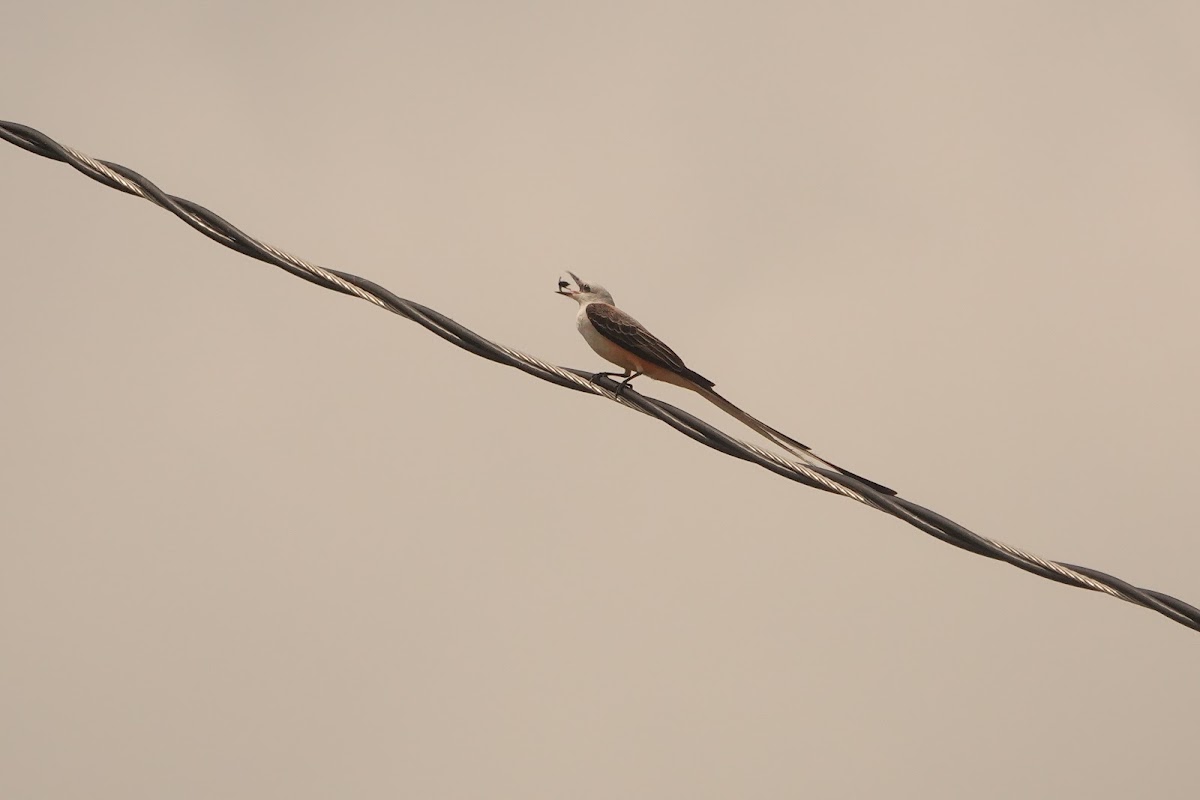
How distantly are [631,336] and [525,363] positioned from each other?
7.27 ft

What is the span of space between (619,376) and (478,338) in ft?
7.28

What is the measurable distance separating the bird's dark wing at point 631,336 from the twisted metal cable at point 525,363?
1.78 meters

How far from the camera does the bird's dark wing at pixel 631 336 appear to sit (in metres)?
6.86

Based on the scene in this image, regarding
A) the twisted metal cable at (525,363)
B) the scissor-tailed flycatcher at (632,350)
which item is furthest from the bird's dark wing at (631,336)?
the twisted metal cable at (525,363)

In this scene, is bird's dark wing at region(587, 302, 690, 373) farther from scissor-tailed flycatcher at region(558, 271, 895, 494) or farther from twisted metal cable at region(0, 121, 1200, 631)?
twisted metal cable at region(0, 121, 1200, 631)

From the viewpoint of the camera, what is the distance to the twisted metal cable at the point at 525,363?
4715mm

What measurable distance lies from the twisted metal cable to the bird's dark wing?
1.78 meters

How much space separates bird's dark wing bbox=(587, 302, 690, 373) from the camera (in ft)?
22.5

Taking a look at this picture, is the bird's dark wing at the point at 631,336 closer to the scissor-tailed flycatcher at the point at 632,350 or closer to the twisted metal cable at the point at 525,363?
the scissor-tailed flycatcher at the point at 632,350

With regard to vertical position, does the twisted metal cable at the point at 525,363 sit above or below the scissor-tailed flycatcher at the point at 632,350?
below

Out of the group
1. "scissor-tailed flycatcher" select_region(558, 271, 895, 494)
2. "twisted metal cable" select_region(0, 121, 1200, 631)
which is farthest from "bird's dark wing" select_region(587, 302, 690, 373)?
"twisted metal cable" select_region(0, 121, 1200, 631)

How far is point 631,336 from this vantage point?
716 cm

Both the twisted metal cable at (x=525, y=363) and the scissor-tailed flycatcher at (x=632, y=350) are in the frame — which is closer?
the twisted metal cable at (x=525, y=363)

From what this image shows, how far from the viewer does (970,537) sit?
4734mm
